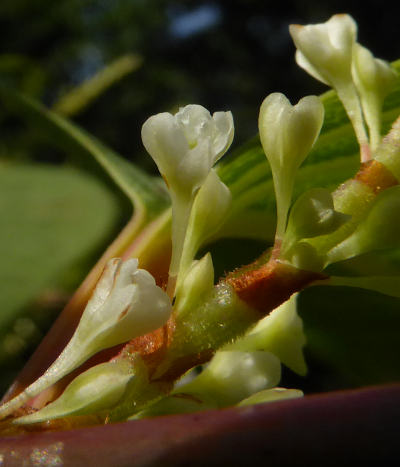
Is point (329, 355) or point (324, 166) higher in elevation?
point (324, 166)

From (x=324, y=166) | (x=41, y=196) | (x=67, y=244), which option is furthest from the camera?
(x=41, y=196)

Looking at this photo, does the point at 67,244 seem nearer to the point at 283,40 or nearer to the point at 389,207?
the point at 389,207

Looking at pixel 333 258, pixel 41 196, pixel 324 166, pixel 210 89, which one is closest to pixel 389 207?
pixel 333 258

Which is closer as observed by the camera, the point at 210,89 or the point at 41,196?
the point at 41,196

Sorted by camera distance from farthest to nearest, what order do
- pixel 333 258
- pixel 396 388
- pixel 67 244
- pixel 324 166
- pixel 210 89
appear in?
pixel 210 89
pixel 67 244
pixel 324 166
pixel 333 258
pixel 396 388

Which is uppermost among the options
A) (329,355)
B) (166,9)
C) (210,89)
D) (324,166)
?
(324,166)

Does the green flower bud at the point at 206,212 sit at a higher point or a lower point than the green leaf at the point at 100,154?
higher

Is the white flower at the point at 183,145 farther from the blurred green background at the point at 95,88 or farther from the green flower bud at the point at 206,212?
the blurred green background at the point at 95,88

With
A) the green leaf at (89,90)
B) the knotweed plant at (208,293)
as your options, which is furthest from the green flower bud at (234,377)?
the green leaf at (89,90)
